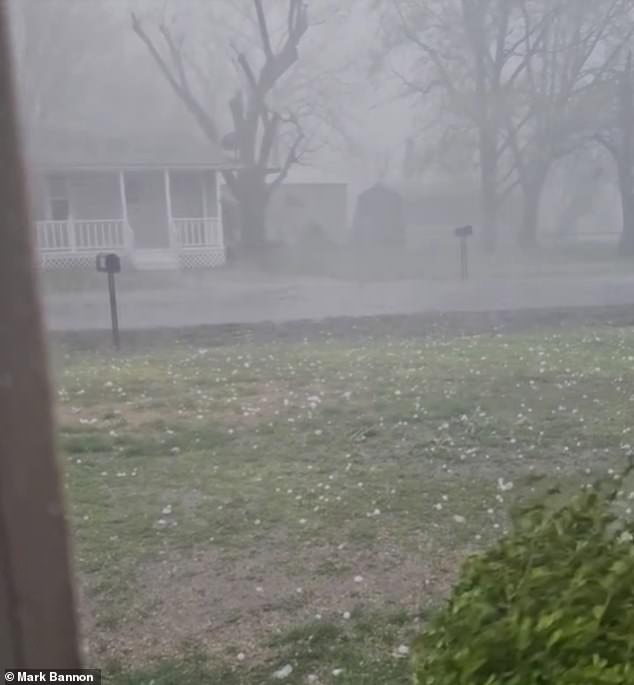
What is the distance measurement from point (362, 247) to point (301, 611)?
269 inches

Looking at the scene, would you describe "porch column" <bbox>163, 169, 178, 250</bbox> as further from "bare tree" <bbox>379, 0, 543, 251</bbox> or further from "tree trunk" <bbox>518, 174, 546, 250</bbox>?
"tree trunk" <bbox>518, 174, 546, 250</bbox>

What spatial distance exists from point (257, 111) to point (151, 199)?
135cm

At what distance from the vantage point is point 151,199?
25.5 feet

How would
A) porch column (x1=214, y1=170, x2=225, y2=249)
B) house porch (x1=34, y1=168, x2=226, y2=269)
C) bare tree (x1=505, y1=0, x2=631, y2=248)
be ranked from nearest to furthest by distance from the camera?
house porch (x1=34, y1=168, x2=226, y2=269) → porch column (x1=214, y1=170, x2=225, y2=249) → bare tree (x1=505, y1=0, x2=631, y2=248)

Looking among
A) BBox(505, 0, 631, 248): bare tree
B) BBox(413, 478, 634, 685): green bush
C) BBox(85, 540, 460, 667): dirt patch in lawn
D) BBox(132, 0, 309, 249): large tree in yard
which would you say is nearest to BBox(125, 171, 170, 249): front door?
BBox(132, 0, 309, 249): large tree in yard

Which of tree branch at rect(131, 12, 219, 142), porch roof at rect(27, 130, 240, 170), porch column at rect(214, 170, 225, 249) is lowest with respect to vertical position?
porch column at rect(214, 170, 225, 249)

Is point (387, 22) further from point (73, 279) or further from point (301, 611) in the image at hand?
point (301, 611)

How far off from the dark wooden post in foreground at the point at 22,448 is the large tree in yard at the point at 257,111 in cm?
462

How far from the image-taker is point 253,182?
25.1ft

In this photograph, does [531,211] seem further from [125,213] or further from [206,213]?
[125,213]

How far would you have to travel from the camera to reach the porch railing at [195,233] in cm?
694

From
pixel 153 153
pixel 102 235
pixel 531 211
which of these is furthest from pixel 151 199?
pixel 531 211

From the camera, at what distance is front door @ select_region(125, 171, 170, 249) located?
6996mm

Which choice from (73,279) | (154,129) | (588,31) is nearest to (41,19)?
(73,279)
